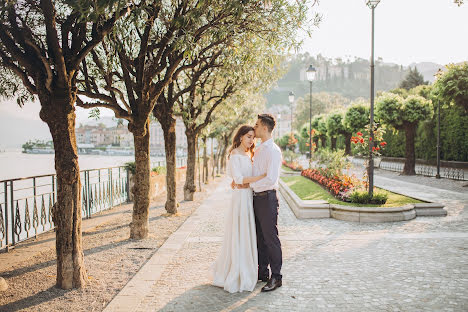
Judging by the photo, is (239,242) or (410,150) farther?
(410,150)

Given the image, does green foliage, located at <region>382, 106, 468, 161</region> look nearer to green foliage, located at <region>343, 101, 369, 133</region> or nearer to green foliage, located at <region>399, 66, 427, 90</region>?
green foliage, located at <region>343, 101, 369, 133</region>

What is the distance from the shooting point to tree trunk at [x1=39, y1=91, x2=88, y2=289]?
449 centimetres

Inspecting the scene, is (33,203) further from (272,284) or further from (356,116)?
(356,116)

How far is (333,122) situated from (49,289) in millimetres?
35967

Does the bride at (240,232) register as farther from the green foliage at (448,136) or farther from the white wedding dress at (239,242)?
the green foliage at (448,136)

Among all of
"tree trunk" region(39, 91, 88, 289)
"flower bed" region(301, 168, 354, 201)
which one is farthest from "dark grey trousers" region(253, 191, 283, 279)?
"flower bed" region(301, 168, 354, 201)

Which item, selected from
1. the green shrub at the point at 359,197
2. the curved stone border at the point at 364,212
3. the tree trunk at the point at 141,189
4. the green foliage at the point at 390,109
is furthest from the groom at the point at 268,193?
the green foliage at the point at 390,109

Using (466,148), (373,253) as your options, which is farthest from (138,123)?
(466,148)

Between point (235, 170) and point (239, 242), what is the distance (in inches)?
39.0

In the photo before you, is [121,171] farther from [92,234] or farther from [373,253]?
[373,253]

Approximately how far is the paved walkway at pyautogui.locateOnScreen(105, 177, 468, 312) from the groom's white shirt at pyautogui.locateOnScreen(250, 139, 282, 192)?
1416mm

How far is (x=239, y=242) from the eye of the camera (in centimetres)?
464

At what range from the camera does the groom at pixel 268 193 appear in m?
4.54

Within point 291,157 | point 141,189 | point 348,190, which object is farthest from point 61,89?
point 291,157
